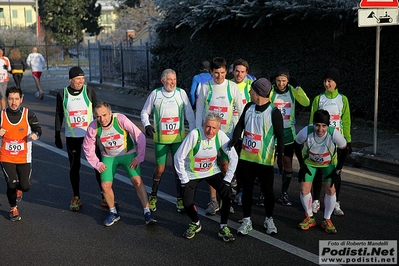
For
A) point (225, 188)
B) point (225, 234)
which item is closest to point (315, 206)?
point (225, 234)

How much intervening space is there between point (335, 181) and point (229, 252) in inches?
58.1

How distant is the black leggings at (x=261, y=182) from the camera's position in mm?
5531

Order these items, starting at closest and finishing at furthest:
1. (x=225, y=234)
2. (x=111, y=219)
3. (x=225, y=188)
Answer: (x=225, y=188), (x=225, y=234), (x=111, y=219)

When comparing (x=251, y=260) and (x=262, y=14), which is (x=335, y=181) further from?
(x=262, y=14)

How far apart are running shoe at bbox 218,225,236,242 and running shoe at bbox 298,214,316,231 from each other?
2.75ft

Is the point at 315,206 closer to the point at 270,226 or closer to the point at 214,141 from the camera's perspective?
the point at 270,226

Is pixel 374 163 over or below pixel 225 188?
below

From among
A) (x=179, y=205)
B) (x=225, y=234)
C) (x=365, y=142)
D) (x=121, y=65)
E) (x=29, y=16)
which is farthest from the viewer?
(x=29, y=16)

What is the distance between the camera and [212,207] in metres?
6.30

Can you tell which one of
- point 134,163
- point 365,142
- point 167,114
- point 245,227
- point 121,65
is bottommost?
point 245,227

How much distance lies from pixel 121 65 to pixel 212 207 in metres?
15.2

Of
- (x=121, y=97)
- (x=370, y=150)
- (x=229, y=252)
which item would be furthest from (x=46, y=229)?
(x=121, y=97)

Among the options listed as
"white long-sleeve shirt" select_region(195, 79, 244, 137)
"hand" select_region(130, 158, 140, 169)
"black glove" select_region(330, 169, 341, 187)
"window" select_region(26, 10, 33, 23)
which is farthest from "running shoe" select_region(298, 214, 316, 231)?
"window" select_region(26, 10, 33, 23)

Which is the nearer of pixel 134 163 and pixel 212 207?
pixel 134 163
